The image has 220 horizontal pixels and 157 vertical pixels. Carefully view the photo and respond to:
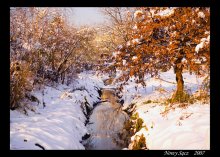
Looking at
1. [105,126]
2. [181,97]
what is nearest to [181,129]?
[181,97]

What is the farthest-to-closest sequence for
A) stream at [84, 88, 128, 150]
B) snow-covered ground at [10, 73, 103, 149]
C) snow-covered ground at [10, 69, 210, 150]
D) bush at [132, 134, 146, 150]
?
stream at [84, 88, 128, 150], bush at [132, 134, 146, 150], snow-covered ground at [10, 73, 103, 149], snow-covered ground at [10, 69, 210, 150]

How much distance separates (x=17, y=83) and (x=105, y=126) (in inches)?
180

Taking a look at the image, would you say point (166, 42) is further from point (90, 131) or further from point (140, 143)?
point (90, 131)

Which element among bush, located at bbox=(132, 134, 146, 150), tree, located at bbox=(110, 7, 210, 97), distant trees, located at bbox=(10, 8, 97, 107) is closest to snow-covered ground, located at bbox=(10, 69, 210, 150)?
bush, located at bbox=(132, 134, 146, 150)

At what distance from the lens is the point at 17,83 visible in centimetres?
957

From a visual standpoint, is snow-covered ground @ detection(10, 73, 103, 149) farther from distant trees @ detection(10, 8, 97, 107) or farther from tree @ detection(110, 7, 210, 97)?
tree @ detection(110, 7, 210, 97)

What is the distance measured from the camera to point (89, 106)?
15773 millimetres

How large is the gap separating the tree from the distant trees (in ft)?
12.9

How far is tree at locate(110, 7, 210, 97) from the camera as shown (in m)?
8.08

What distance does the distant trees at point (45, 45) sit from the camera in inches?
480
